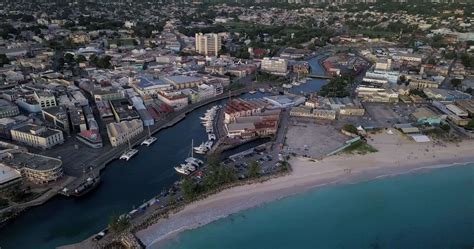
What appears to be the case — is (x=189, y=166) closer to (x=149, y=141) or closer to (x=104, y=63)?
(x=149, y=141)

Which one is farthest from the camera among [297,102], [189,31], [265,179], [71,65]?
[189,31]

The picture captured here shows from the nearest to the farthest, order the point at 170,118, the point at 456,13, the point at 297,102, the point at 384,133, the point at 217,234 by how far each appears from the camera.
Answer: the point at 217,234, the point at 384,133, the point at 170,118, the point at 297,102, the point at 456,13

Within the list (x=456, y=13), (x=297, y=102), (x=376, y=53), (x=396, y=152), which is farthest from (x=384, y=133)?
(x=456, y=13)

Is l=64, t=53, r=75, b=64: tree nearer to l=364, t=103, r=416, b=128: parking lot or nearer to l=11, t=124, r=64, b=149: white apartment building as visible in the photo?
l=11, t=124, r=64, b=149: white apartment building

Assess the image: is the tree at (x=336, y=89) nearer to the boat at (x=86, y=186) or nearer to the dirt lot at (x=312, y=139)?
the dirt lot at (x=312, y=139)

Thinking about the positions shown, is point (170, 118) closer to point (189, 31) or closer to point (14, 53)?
point (14, 53)

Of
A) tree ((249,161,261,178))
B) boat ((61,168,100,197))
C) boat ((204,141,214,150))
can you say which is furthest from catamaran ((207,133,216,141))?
boat ((61,168,100,197))
